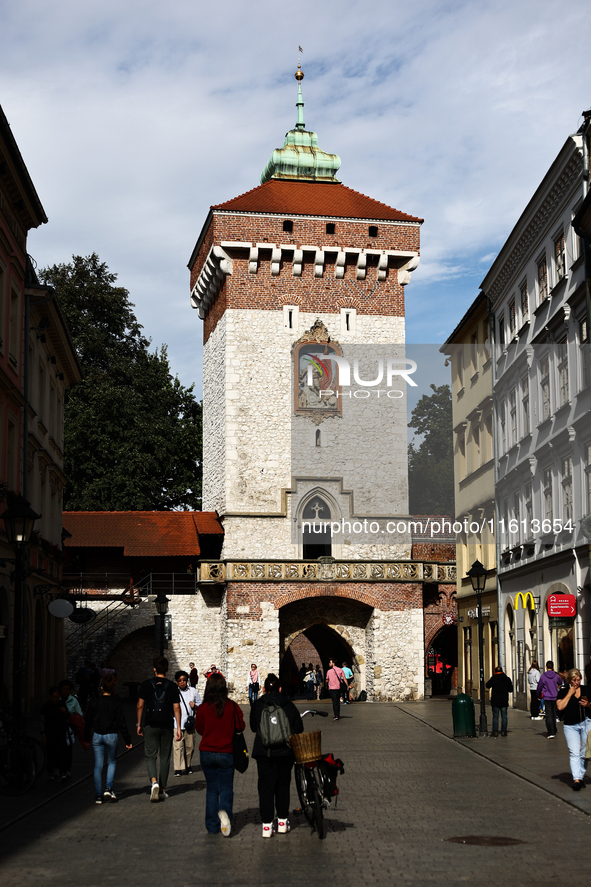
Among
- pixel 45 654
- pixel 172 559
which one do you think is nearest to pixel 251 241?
pixel 172 559

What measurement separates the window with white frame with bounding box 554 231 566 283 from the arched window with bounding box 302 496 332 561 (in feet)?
56.2

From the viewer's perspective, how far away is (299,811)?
12188 millimetres

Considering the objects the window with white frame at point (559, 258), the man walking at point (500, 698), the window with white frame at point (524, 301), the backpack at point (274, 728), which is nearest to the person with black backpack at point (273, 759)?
the backpack at point (274, 728)

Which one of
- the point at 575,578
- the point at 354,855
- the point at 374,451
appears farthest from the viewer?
the point at 374,451

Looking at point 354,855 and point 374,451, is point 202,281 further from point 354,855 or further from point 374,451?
point 354,855

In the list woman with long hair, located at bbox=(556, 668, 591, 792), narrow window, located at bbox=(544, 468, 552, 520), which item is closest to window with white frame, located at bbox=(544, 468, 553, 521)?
narrow window, located at bbox=(544, 468, 552, 520)

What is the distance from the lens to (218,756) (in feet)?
35.2

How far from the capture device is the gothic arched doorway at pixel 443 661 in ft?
162

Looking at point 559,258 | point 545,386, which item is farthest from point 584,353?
point 545,386

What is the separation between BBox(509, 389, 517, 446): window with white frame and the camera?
33.0 meters

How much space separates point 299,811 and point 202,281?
36.8 meters

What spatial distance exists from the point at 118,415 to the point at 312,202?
13927mm

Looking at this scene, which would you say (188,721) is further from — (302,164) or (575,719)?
(302,164)

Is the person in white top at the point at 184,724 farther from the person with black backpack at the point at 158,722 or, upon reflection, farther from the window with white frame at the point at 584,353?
the window with white frame at the point at 584,353
